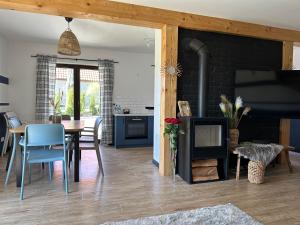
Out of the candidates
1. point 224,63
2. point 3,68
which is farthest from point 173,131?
point 3,68

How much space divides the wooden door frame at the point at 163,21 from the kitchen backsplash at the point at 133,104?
8.92 ft

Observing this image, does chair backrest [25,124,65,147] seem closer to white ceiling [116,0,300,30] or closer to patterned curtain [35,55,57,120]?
white ceiling [116,0,300,30]

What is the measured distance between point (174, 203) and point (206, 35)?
255cm

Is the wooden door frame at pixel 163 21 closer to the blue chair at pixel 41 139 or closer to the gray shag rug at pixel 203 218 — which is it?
the gray shag rug at pixel 203 218

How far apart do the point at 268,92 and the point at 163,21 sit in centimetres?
201

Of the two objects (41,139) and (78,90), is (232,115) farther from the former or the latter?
(78,90)

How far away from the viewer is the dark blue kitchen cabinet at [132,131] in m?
5.46

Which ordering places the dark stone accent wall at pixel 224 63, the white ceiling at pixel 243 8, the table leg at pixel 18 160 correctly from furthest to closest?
the dark stone accent wall at pixel 224 63
the white ceiling at pixel 243 8
the table leg at pixel 18 160

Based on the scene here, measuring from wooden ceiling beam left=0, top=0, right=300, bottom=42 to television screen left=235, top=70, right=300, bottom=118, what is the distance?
684 mm

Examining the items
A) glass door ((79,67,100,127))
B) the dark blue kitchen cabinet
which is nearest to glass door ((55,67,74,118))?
glass door ((79,67,100,127))

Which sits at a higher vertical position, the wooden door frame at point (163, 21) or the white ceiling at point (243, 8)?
the white ceiling at point (243, 8)

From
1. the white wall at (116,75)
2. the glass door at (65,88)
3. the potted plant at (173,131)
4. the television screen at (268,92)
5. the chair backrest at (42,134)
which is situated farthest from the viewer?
the glass door at (65,88)

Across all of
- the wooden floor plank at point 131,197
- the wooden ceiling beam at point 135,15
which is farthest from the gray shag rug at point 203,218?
the wooden ceiling beam at point 135,15

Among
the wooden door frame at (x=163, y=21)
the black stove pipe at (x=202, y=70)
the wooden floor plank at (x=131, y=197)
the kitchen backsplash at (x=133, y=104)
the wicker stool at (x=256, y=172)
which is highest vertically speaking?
the wooden door frame at (x=163, y=21)
